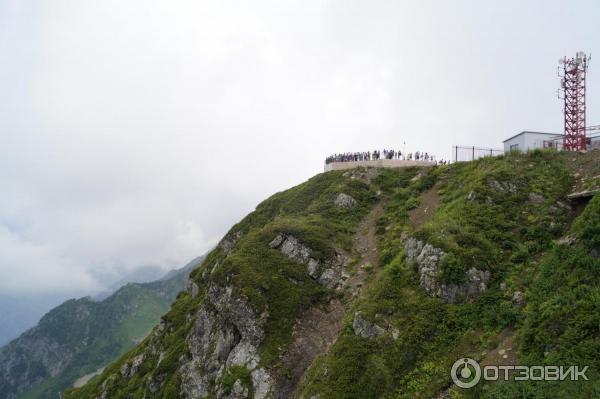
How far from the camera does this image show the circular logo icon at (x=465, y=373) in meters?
18.2

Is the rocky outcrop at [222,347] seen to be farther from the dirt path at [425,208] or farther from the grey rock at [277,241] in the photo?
the dirt path at [425,208]

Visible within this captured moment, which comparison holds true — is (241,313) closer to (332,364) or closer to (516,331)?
(332,364)

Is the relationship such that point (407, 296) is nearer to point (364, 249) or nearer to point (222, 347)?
point (364, 249)

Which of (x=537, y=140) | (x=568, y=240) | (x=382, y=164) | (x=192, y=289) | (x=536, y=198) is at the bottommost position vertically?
(x=192, y=289)

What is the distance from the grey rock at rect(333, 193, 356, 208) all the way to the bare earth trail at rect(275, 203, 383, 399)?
29.4ft

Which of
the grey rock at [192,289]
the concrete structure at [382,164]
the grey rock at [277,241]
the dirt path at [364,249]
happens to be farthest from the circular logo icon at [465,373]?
the grey rock at [192,289]

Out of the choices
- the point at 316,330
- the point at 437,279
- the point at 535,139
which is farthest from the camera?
the point at 535,139

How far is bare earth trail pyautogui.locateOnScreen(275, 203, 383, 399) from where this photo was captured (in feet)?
90.3

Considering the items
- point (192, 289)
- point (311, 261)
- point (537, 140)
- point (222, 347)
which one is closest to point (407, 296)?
point (311, 261)

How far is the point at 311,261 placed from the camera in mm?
36219

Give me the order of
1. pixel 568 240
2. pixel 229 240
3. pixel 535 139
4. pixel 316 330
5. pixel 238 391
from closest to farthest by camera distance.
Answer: pixel 568 240 → pixel 238 391 → pixel 316 330 → pixel 535 139 → pixel 229 240

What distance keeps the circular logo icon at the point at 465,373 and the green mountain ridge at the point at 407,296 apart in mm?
437

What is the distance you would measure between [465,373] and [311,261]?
62.6ft

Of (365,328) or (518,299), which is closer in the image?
(518,299)
